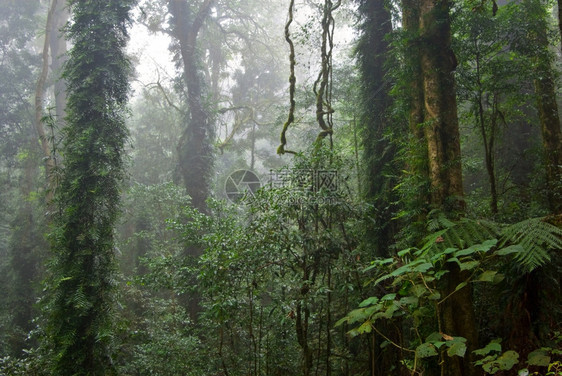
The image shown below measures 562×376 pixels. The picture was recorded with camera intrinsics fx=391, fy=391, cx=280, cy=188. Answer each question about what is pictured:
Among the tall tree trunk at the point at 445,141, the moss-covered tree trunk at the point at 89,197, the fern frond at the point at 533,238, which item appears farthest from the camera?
the moss-covered tree trunk at the point at 89,197

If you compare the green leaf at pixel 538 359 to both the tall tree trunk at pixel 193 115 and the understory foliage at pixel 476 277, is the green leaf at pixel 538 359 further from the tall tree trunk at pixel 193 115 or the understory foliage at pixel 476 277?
the tall tree trunk at pixel 193 115

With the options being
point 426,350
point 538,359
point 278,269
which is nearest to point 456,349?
point 426,350

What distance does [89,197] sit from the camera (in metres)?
6.13

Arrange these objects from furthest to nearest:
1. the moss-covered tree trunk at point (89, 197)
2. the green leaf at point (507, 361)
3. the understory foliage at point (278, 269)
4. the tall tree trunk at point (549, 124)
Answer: the tall tree trunk at point (549, 124), the moss-covered tree trunk at point (89, 197), the understory foliage at point (278, 269), the green leaf at point (507, 361)

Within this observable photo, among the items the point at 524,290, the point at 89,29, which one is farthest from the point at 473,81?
the point at 89,29

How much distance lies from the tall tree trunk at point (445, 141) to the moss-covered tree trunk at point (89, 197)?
4.77 meters

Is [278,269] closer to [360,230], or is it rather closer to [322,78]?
[360,230]

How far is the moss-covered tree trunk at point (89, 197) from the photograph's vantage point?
575cm

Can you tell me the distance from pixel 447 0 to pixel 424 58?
2.14 feet

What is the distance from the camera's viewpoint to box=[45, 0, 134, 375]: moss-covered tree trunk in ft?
18.9

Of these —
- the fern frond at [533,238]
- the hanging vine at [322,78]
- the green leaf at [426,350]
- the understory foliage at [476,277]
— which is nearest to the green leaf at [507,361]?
the understory foliage at [476,277]

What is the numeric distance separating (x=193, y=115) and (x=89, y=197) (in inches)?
289

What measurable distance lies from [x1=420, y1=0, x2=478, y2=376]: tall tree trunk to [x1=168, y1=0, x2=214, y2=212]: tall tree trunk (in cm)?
959

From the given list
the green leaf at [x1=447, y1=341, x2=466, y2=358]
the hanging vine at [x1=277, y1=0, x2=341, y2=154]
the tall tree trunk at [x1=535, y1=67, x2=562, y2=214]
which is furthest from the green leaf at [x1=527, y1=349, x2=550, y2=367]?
the tall tree trunk at [x1=535, y1=67, x2=562, y2=214]
